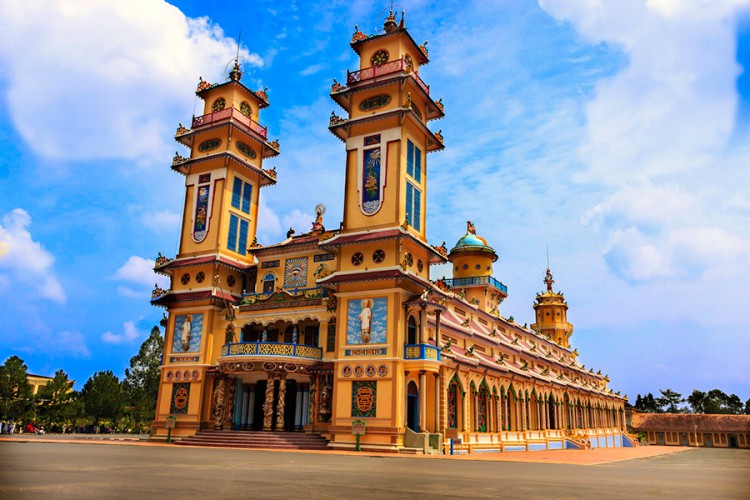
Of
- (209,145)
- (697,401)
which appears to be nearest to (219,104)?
(209,145)

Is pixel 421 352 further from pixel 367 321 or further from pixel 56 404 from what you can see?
pixel 56 404

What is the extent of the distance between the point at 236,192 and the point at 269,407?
16.1 metres

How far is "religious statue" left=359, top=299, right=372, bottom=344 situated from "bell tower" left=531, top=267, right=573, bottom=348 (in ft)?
162

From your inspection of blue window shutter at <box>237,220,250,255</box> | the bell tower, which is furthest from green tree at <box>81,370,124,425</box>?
the bell tower

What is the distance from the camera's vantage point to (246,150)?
43500 mm

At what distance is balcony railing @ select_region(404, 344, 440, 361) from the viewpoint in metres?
30.7

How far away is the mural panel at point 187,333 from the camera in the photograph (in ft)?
126

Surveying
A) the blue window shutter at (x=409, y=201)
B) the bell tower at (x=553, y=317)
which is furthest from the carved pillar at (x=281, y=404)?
the bell tower at (x=553, y=317)

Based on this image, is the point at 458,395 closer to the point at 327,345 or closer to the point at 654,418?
the point at 327,345

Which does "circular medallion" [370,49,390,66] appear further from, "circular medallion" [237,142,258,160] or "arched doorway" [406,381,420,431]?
"arched doorway" [406,381,420,431]

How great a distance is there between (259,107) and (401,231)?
19.7 m

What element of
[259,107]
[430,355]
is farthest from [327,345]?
[259,107]

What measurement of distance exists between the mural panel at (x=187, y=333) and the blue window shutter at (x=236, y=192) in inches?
326

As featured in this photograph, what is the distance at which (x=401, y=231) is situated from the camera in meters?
32.0
